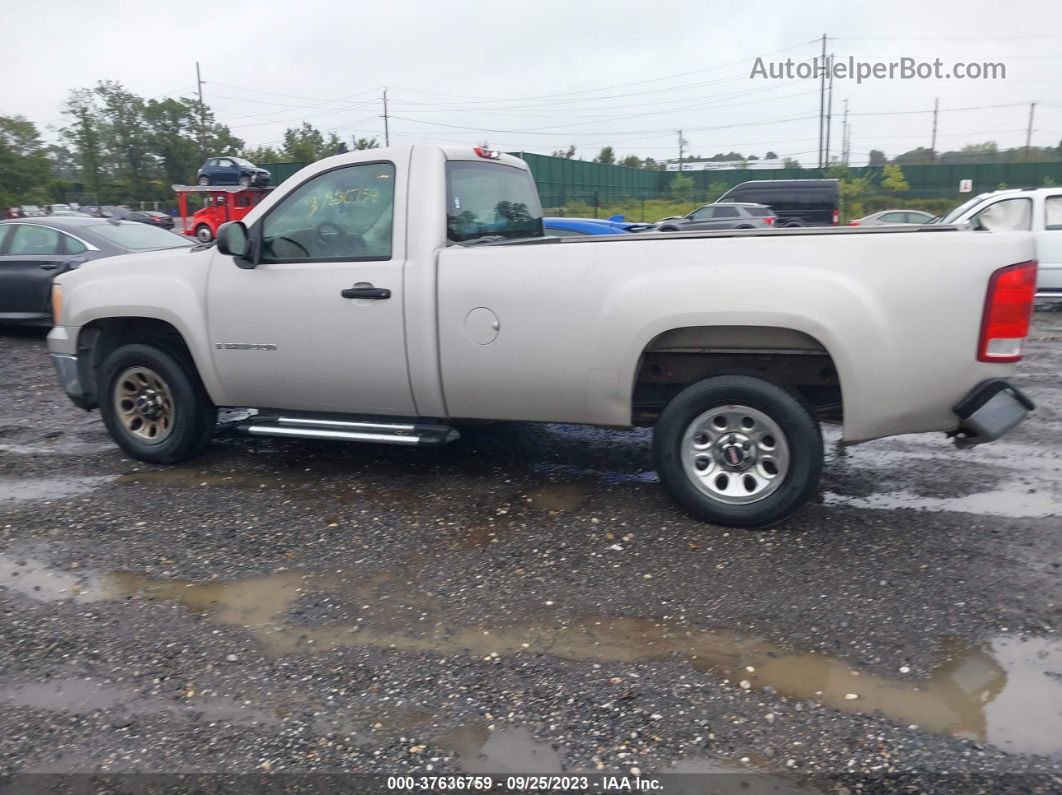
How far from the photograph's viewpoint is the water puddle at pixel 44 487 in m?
5.50

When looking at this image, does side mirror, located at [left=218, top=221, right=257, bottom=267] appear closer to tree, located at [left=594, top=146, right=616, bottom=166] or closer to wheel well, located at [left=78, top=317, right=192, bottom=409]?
wheel well, located at [left=78, top=317, right=192, bottom=409]

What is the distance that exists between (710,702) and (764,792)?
0.50 meters

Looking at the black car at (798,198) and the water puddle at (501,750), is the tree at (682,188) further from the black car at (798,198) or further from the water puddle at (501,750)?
the water puddle at (501,750)

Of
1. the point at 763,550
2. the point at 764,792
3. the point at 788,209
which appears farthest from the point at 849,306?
the point at 788,209

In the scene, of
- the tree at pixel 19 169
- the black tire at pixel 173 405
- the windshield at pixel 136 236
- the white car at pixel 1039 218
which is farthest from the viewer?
the tree at pixel 19 169

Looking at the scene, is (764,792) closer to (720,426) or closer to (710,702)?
(710,702)

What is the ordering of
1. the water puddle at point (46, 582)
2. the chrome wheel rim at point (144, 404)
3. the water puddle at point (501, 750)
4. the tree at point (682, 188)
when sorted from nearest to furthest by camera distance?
the water puddle at point (501, 750), the water puddle at point (46, 582), the chrome wheel rim at point (144, 404), the tree at point (682, 188)

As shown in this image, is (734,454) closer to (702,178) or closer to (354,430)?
(354,430)

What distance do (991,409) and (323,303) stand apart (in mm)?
3598

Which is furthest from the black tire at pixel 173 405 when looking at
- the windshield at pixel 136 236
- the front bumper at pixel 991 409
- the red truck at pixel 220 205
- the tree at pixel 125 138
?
the tree at pixel 125 138

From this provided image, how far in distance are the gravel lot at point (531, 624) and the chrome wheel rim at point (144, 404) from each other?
0.29 metres

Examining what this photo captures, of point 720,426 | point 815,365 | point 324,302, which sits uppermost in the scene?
point 324,302

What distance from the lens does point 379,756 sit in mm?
2869

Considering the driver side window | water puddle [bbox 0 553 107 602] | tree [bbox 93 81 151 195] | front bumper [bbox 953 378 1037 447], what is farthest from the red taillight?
tree [bbox 93 81 151 195]
